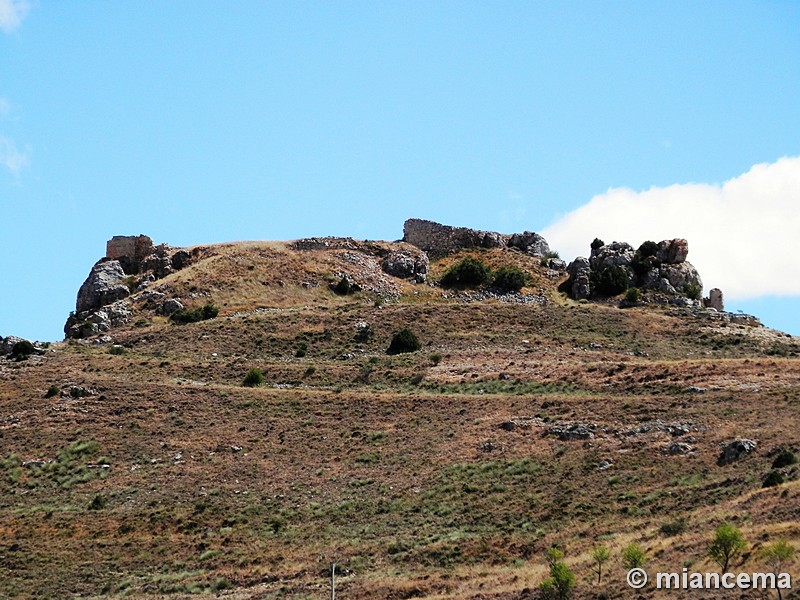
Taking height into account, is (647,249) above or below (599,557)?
above

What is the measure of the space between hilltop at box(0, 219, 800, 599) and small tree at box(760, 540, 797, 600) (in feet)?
1.98

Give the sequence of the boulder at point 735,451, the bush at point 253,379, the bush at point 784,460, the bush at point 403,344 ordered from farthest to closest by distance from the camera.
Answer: the bush at point 403,344 < the bush at point 253,379 < the boulder at point 735,451 < the bush at point 784,460

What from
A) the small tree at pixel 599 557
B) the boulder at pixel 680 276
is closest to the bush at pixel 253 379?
the boulder at pixel 680 276

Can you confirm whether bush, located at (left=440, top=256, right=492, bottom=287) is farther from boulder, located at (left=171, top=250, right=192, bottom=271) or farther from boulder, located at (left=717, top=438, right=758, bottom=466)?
boulder, located at (left=717, top=438, right=758, bottom=466)

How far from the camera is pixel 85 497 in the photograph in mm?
61656

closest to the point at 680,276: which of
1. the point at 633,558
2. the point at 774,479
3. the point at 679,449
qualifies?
the point at 679,449

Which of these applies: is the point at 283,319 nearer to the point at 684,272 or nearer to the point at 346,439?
the point at 346,439

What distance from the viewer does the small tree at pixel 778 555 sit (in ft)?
126

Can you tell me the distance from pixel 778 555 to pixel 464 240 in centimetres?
7042

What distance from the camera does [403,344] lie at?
84.6 meters

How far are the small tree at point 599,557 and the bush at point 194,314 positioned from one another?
5015 cm

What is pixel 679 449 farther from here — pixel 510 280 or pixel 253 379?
pixel 510 280

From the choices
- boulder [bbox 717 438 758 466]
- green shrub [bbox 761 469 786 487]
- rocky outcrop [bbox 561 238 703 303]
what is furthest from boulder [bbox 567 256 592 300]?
green shrub [bbox 761 469 786 487]

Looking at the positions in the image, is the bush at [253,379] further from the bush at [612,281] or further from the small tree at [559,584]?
the small tree at [559,584]
